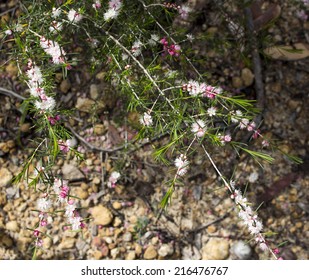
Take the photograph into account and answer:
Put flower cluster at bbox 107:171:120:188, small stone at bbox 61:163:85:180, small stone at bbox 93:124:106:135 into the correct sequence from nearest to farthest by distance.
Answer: flower cluster at bbox 107:171:120:188 → small stone at bbox 61:163:85:180 → small stone at bbox 93:124:106:135

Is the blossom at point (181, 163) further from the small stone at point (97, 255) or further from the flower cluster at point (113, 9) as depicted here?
the small stone at point (97, 255)

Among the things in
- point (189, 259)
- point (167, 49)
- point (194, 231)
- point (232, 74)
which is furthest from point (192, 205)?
point (167, 49)

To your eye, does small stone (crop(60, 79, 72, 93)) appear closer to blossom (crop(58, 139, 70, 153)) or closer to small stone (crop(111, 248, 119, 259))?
small stone (crop(111, 248, 119, 259))

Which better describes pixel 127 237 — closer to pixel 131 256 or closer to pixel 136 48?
pixel 131 256

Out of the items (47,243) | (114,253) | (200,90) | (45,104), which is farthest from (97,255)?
(200,90)

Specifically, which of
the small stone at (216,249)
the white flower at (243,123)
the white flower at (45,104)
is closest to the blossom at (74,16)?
the white flower at (45,104)

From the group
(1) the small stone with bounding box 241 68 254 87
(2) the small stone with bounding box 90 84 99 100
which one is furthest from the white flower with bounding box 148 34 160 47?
(1) the small stone with bounding box 241 68 254 87

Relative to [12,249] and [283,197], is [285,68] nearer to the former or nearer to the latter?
[283,197]
